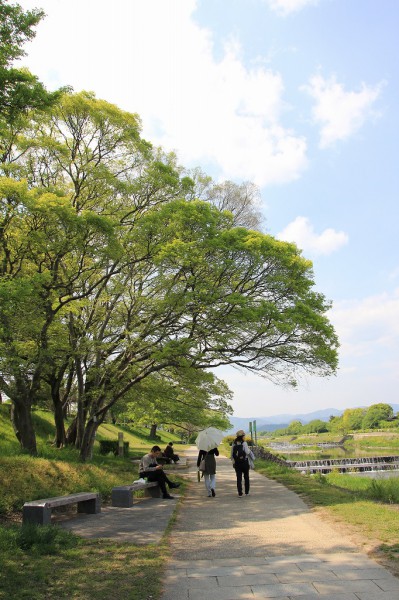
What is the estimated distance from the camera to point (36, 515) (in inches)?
286

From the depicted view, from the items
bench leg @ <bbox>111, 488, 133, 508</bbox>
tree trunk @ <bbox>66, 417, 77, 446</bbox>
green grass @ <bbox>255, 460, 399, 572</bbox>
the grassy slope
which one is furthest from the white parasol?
tree trunk @ <bbox>66, 417, 77, 446</bbox>

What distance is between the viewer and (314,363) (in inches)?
602

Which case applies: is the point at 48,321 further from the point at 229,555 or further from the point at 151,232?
the point at 229,555

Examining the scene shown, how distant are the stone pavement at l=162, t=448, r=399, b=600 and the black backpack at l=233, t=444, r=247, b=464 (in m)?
2.09

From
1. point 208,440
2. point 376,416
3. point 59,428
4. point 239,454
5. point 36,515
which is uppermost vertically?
point 376,416

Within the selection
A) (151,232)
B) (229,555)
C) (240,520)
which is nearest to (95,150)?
(151,232)

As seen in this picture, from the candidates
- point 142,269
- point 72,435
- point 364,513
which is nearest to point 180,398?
point 72,435

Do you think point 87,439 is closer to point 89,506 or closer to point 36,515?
point 89,506

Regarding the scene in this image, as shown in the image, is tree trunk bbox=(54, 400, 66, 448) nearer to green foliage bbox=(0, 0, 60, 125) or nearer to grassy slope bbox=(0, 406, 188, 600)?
grassy slope bbox=(0, 406, 188, 600)

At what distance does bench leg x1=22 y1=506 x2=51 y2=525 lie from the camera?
23.7 feet

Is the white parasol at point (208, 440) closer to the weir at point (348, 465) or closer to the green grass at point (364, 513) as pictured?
the green grass at point (364, 513)

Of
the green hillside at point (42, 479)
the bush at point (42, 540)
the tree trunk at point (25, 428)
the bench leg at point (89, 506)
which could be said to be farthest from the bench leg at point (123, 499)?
the tree trunk at point (25, 428)

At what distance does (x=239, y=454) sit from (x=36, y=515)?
569cm

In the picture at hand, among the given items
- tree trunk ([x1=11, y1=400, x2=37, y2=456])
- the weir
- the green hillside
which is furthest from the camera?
the weir
